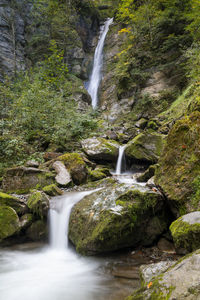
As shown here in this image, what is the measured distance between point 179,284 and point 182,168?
267cm

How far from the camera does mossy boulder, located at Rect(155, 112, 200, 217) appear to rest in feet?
11.8

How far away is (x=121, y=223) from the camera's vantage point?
383cm

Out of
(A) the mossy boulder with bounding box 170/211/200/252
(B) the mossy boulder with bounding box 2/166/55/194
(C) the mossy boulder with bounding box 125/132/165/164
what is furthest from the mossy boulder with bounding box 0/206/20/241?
(C) the mossy boulder with bounding box 125/132/165/164

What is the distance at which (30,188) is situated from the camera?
6.56 m

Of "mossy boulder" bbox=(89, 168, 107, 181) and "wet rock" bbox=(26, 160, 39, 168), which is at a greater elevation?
"wet rock" bbox=(26, 160, 39, 168)

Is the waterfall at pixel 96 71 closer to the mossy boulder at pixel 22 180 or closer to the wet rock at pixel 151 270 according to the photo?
the mossy boulder at pixel 22 180

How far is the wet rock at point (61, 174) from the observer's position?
704 centimetres

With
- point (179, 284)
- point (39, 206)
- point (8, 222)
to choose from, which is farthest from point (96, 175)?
point (179, 284)

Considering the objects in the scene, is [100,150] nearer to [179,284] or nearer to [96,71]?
[179,284]

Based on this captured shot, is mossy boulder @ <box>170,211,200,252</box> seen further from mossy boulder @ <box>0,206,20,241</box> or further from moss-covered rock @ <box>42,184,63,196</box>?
moss-covered rock @ <box>42,184,63,196</box>

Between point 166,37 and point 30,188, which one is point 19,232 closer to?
point 30,188

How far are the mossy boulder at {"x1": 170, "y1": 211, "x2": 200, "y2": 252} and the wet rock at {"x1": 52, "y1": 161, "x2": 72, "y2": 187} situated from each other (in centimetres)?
476

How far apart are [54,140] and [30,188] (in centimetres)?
377

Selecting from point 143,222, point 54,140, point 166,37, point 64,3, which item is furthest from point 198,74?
point 64,3
